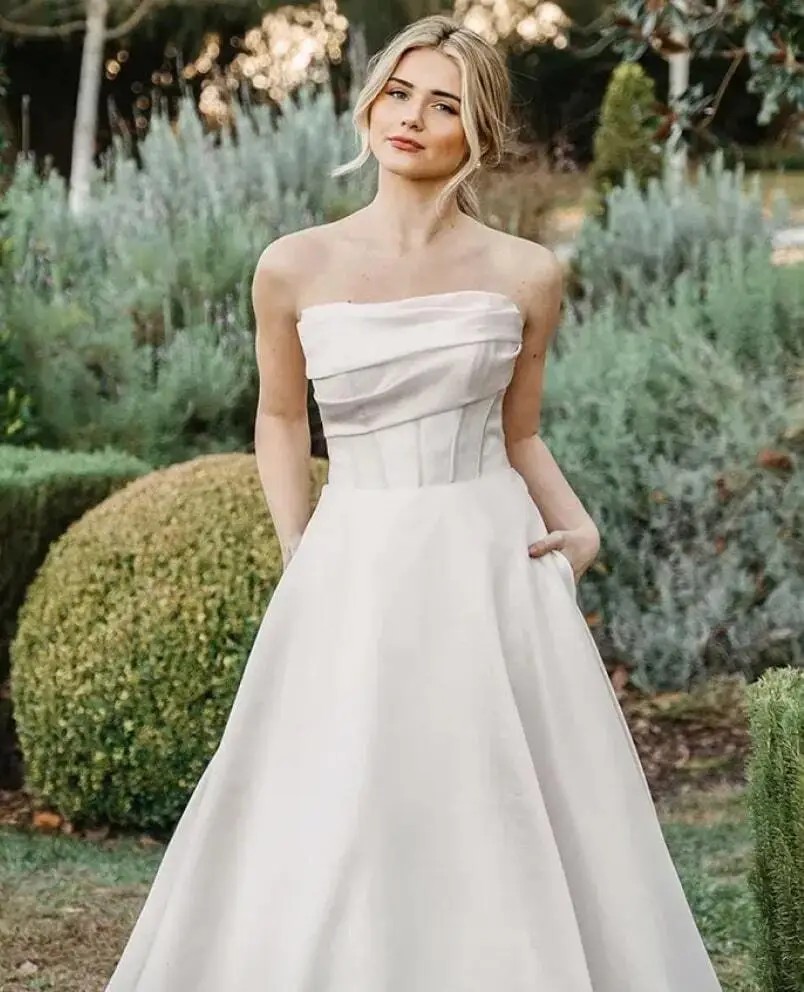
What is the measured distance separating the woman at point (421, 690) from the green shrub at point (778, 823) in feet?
1.17

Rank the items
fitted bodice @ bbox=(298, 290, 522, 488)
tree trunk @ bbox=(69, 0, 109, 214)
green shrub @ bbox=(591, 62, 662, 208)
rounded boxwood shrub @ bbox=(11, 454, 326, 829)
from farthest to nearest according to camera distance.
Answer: tree trunk @ bbox=(69, 0, 109, 214) < green shrub @ bbox=(591, 62, 662, 208) < rounded boxwood shrub @ bbox=(11, 454, 326, 829) < fitted bodice @ bbox=(298, 290, 522, 488)

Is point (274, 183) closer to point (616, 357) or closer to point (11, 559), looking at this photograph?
point (616, 357)

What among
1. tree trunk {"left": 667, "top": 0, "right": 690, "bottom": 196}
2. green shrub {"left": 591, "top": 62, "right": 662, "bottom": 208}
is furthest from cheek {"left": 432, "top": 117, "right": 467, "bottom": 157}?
green shrub {"left": 591, "top": 62, "right": 662, "bottom": 208}

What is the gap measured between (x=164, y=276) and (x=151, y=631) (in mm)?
2809

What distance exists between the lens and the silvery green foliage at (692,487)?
6281 mm

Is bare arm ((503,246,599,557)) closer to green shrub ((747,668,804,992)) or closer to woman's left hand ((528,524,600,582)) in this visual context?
woman's left hand ((528,524,600,582))

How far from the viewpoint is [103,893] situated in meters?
4.50

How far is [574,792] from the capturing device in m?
2.56

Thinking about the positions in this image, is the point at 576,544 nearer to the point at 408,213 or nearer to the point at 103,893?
the point at 408,213

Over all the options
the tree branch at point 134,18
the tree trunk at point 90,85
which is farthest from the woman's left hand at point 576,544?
the tree branch at point 134,18

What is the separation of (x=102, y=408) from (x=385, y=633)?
176 inches

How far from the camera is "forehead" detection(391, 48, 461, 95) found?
2613mm

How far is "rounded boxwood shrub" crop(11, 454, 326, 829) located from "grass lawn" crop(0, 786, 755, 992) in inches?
10.4

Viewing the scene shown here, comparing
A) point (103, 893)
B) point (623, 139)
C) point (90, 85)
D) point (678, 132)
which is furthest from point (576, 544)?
point (90, 85)
